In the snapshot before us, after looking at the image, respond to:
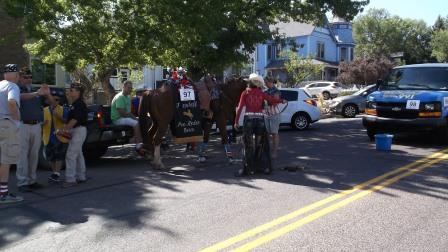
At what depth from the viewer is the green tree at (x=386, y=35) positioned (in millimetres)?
72312

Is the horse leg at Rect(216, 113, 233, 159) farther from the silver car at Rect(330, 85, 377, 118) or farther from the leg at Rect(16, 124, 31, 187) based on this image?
the silver car at Rect(330, 85, 377, 118)

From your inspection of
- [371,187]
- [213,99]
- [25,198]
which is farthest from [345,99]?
[25,198]

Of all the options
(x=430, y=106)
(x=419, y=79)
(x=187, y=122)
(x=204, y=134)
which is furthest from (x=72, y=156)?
(x=419, y=79)

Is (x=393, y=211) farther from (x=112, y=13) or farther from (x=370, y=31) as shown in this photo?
(x=370, y=31)

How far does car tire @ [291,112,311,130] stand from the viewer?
Answer: 17953mm

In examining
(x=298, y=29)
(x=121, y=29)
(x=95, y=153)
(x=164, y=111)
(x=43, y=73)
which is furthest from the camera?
(x=298, y=29)

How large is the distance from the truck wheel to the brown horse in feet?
5.86

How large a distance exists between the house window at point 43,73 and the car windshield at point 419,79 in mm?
18512

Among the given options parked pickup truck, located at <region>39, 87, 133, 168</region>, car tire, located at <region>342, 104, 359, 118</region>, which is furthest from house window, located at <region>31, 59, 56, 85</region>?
parked pickup truck, located at <region>39, 87, 133, 168</region>

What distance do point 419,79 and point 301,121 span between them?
5379 millimetres

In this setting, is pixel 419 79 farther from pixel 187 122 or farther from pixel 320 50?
pixel 320 50

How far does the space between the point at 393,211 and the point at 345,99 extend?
1784 cm

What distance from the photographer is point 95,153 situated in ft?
38.2

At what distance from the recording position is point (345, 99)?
2372 centimetres
